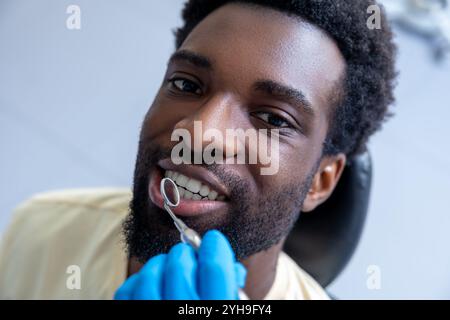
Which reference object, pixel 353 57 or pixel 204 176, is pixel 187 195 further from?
pixel 353 57

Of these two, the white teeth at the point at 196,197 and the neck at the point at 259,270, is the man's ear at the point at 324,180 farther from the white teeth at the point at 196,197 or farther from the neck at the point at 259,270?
the white teeth at the point at 196,197

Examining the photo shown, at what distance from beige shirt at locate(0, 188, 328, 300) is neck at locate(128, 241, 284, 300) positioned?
0.02 metres

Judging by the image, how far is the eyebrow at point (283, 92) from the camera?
2.08 ft

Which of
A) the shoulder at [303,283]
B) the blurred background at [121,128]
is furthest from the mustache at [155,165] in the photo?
the blurred background at [121,128]

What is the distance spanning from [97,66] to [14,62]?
33 cm

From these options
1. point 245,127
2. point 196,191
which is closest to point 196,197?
point 196,191

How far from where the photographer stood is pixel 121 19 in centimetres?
199

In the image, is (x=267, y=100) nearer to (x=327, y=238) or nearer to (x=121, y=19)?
(x=327, y=238)

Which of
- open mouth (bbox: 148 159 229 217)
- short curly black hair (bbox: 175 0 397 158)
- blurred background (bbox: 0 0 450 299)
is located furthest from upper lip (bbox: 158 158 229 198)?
blurred background (bbox: 0 0 450 299)

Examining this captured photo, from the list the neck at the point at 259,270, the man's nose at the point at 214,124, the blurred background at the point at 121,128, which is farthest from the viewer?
the blurred background at the point at 121,128

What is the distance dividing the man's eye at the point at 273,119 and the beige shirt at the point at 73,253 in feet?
1.14

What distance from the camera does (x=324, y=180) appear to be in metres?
0.83

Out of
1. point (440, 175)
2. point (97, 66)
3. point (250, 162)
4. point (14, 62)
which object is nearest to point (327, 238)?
point (250, 162)

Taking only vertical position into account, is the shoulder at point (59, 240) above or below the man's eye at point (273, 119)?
below
